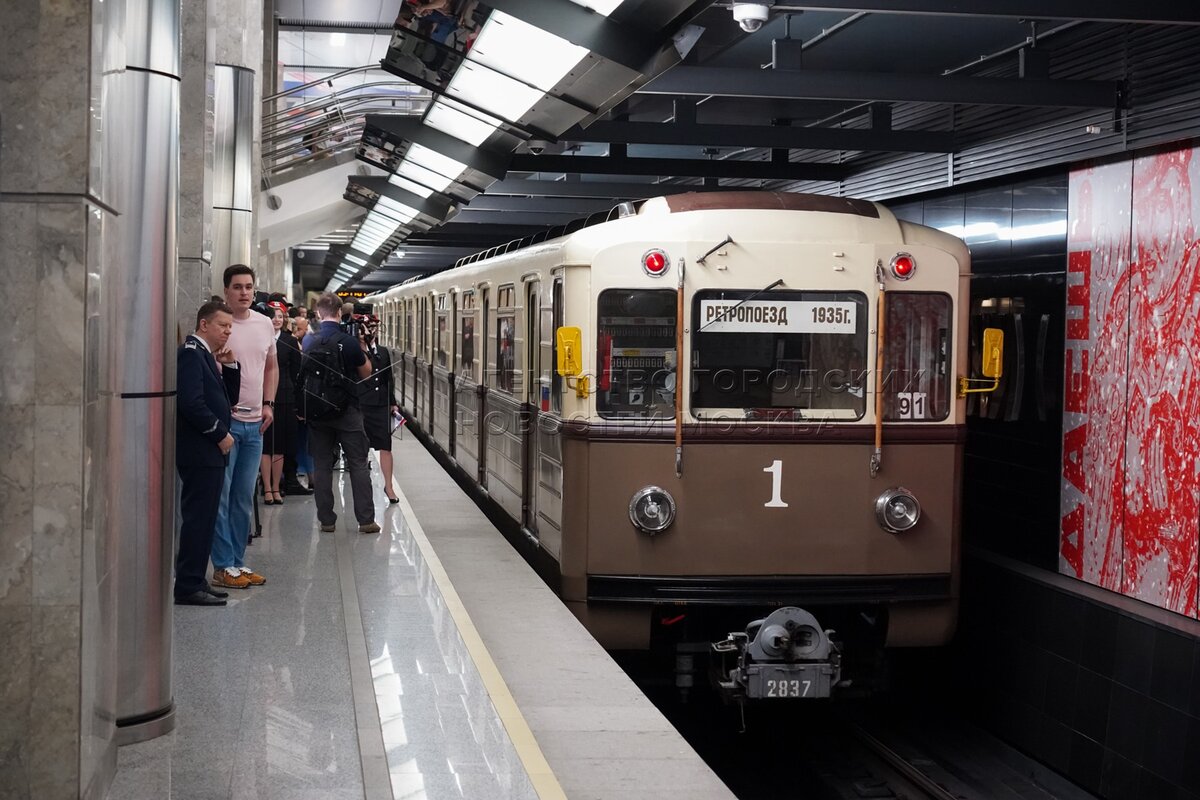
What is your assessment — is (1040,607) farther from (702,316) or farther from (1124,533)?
(702,316)

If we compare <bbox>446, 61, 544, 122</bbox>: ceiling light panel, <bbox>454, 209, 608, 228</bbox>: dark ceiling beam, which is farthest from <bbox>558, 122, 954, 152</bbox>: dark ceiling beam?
<bbox>454, 209, 608, 228</bbox>: dark ceiling beam

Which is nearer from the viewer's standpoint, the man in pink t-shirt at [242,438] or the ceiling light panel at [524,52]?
the ceiling light panel at [524,52]

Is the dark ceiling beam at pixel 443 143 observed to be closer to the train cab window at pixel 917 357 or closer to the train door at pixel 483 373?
the train door at pixel 483 373

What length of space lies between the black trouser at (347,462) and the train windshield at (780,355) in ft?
11.8

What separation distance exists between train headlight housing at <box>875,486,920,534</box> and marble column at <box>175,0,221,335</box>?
4.94 metres

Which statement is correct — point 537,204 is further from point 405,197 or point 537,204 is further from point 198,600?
point 198,600

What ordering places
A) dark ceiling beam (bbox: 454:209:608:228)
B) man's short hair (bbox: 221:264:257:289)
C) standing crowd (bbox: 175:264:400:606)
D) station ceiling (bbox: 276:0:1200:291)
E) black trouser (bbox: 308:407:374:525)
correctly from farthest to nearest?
1. dark ceiling beam (bbox: 454:209:608:228)
2. black trouser (bbox: 308:407:374:525)
3. station ceiling (bbox: 276:0:1200:291)
4. man's short hair (bbox: 221:264:257:289)
5. standing crowd (bbox: 175:264:400:606)

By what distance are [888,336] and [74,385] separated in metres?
5.12

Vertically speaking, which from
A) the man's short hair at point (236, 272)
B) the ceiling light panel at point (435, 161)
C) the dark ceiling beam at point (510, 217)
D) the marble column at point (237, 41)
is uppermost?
the marble column at point (237, 41)

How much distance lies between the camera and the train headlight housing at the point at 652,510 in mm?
7805

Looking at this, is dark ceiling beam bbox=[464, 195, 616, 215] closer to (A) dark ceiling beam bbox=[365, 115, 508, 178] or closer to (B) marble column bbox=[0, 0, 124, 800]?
(A) dark ceiling beam bbox=[365, 115, 508, 178]

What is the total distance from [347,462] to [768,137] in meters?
6.18

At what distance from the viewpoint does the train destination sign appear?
7.93 meters

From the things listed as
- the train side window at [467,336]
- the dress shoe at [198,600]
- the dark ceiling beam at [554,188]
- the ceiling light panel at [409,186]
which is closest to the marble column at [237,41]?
the ceiling light panel at [409,186]
